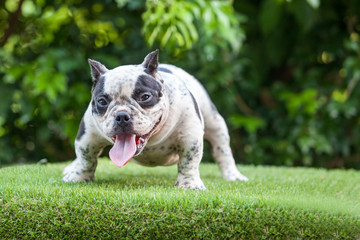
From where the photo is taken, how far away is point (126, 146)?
3580mm

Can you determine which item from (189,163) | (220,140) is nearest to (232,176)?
(220,140)

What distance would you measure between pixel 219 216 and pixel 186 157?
0.98 m

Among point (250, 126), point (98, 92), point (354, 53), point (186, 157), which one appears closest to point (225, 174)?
point (186, 157)

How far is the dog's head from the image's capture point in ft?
11.5

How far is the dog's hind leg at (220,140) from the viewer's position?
482 centimetres

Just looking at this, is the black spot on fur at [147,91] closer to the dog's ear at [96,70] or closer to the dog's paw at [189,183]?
the dog's ear at [96,70]

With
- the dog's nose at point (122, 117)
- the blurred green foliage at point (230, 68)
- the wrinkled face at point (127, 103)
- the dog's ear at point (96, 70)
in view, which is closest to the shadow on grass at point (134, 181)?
the wrinkled face at point (127, 103)

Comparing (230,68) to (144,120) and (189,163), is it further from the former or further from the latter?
(144,120)

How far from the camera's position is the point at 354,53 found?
7883 mm

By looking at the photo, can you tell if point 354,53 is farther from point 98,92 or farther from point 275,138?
point 98,92

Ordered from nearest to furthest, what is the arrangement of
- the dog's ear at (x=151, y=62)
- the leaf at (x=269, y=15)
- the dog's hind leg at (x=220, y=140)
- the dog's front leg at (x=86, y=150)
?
the dog's ear at (x=151, y=62) < the dog's front leg at (x=86, y=150) < the dog's hind leg at (x=220, y=140) < the leaf at (x=269, y=15)

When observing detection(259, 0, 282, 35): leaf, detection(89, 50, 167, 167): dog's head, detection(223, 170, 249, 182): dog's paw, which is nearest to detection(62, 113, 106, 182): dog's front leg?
detection(89, 50, 167, 167): dog's head

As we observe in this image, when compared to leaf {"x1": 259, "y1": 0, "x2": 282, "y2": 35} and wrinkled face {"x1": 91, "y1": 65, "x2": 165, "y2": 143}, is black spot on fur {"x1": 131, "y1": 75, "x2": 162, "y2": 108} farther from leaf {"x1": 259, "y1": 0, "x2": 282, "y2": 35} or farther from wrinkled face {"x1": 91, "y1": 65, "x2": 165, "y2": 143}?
leaf {"x1": 259, "y1": 0, "x2": 282, "y2": 35}

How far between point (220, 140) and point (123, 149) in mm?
1540
